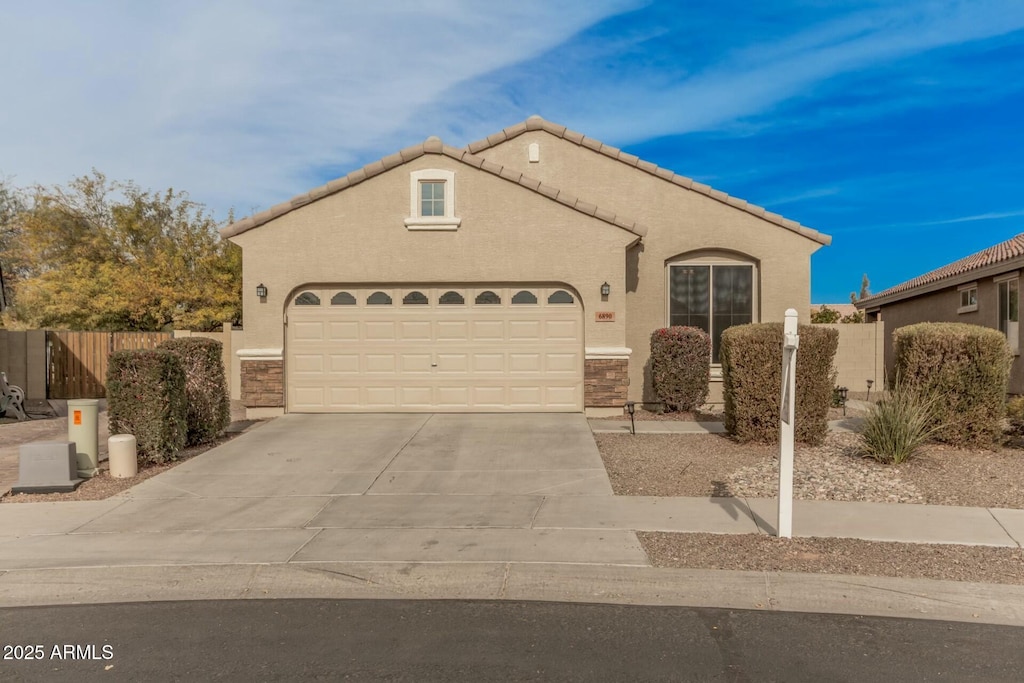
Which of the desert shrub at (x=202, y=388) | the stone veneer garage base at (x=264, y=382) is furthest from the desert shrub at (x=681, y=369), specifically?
the desert shrub at (x=202, y=388)

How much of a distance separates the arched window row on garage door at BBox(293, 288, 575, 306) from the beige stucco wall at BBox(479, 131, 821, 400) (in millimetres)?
2689

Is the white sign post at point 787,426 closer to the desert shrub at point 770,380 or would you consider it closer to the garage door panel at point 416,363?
the desert shrub at point 770,380

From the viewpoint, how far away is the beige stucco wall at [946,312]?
17.1 metres

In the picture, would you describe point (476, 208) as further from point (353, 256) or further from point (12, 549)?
point (12, 549)

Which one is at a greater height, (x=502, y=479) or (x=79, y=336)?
(x=79, y=336)

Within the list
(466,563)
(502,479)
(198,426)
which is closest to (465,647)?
(466,563)

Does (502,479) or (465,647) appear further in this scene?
(502,479)

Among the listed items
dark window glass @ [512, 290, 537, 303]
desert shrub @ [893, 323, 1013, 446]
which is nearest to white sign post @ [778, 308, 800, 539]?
desert shrub @ [893, 323, 1013, 446]

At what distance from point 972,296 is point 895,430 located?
13.0m

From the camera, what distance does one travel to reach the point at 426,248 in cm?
1380

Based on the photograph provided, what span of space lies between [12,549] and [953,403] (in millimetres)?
11151

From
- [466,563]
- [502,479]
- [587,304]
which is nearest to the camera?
[466,563]

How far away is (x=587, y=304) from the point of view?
1377 cm

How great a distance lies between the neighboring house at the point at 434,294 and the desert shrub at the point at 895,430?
5.00m
